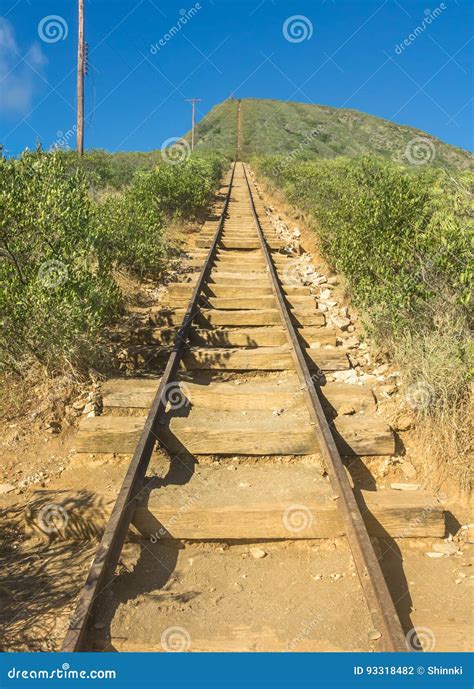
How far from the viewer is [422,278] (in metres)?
5.64

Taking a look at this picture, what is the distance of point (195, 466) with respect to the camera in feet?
13.4

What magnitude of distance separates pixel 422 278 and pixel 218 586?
3.90 metres

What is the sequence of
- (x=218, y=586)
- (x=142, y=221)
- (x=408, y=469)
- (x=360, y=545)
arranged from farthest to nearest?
(x=142, y=221) < (x=408, y=469) < (x=218, y=586) < (x=360, y=545)

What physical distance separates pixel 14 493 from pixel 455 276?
4.47m

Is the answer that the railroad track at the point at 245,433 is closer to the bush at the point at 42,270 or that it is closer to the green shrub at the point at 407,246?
the bush at the point at 42,270
